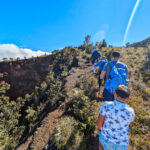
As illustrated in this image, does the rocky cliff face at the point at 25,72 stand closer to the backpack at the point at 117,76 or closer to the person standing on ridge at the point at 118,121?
the backpack at the point at 117,76

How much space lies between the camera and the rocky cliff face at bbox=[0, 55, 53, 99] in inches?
694

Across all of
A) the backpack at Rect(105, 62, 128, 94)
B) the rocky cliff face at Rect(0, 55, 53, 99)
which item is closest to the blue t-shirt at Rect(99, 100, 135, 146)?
the backpack at Rect(105, 62, 128, 94)

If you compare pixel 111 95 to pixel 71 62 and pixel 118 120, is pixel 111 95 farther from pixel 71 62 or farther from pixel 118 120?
pixel 71 62

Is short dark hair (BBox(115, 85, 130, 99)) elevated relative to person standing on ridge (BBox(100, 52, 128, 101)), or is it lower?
lower

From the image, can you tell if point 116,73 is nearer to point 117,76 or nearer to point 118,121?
point 117,76

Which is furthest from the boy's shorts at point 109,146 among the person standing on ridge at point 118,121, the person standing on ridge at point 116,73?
the person standing on ridge at point 116,73

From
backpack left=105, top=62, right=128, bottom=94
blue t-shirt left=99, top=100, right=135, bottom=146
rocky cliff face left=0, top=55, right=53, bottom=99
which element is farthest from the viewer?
rocky cliff face left=0, top=55, right=53, bottom=99

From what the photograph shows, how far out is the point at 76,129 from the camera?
314 centimetres

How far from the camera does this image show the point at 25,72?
18.1 metres

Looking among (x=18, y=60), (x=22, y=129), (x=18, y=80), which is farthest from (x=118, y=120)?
(x=18, y=60)

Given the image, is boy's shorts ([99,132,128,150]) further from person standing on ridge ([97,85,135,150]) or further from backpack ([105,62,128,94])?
backpack ([105,62,128,94])

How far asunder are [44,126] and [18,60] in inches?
756

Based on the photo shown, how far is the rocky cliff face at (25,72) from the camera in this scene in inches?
694

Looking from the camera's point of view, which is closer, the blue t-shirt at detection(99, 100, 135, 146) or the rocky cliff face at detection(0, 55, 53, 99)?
the blue t-shirt at detection(99, 100, 135, 146)
